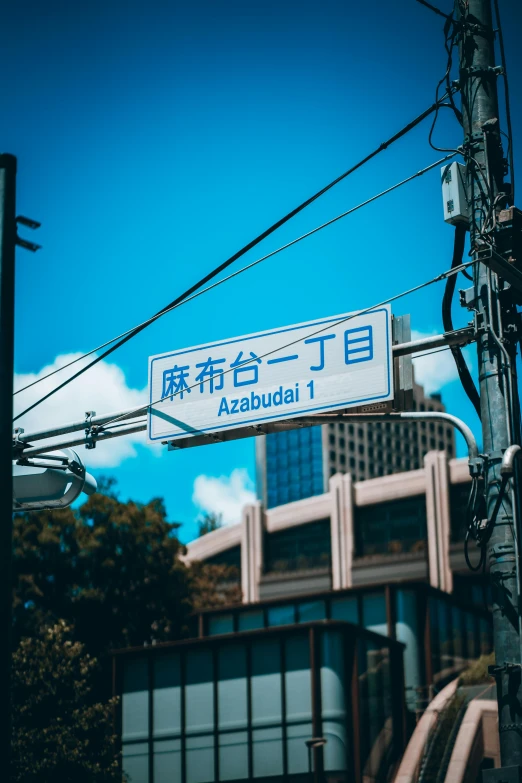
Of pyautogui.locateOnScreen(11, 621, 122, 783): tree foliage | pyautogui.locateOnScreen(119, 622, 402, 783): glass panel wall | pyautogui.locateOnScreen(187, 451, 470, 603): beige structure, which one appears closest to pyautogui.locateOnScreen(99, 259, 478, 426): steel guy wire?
pyautogui.locateOnScreen(11, 621, 122, 783): tree foliage

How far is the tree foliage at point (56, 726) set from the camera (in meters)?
34.2

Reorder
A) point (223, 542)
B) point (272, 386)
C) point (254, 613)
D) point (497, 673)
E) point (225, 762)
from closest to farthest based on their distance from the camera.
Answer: point (497, 673)
point (272, 386)
point (225, 762)
point (254, 613)
point (223, 542)

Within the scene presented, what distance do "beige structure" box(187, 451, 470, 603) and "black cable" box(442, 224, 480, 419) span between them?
61.6 m

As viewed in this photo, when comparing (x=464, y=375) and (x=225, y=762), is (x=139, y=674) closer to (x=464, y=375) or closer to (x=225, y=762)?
(x=225, y=762)

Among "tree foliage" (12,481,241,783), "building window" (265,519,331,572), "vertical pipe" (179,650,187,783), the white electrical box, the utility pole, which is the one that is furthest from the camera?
"building window" (265,519,331,572)

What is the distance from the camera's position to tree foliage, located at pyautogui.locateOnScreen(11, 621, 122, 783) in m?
34.2

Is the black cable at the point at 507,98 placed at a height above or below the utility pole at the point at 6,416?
above

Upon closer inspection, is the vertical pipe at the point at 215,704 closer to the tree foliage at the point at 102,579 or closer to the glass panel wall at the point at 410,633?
the tree foliage at the point at 102,579

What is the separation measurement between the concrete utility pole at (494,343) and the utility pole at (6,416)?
3955 mm

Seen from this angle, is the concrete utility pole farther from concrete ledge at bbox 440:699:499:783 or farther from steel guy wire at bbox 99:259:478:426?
concrete ledge at bbox 440:699:499:783

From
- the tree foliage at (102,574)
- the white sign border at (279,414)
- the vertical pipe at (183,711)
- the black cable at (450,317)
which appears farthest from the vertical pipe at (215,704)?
the black cable at (450,317)

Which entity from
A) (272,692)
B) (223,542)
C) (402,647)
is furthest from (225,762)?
(223,542)

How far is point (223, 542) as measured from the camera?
287 ft

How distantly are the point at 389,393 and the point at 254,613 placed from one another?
41.3 metres
